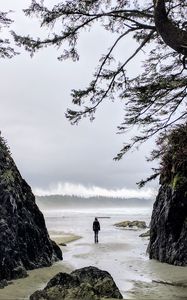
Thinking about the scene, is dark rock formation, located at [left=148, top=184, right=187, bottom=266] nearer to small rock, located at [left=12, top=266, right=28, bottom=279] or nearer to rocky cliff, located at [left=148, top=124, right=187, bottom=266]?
rocky cliff, located at [left=148, top=124, right=187, bottom=266]

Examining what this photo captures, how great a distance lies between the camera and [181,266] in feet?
53.3

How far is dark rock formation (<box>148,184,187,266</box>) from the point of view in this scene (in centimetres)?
1684

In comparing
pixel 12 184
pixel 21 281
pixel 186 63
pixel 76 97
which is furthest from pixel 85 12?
pixel 12 184

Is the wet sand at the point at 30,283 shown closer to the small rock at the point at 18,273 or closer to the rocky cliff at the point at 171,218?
the small rock at the point at 18,273

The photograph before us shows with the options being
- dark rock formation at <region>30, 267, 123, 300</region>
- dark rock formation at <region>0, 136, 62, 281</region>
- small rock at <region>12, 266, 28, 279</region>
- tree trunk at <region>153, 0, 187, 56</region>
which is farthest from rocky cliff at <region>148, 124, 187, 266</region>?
tree trunk at <region>153, 0, 187, 56</region>

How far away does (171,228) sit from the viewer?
58.5 feet

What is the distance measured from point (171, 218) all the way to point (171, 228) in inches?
17.0

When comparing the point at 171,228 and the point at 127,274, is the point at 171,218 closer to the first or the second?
the point at 171,228

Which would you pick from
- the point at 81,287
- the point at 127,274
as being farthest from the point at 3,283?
the point at 127,274

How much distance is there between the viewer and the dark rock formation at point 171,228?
16.8 m

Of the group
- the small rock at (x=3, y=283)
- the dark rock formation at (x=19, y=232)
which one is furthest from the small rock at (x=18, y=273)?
the small rock at (x=3, y=283)

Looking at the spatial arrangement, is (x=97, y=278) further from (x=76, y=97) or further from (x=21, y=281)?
(x=76, y=97)

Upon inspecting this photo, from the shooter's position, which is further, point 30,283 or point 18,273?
point 18,273

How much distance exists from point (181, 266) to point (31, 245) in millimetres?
6095
